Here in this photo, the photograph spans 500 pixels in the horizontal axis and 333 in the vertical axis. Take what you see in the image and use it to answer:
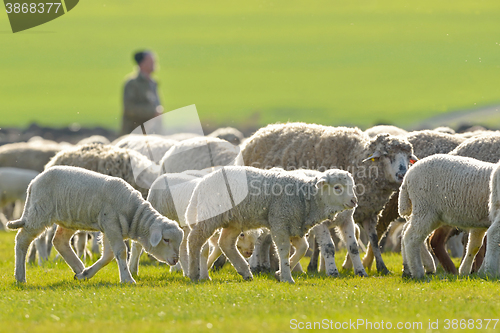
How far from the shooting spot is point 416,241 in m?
7.91

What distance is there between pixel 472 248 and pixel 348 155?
8.12 feet

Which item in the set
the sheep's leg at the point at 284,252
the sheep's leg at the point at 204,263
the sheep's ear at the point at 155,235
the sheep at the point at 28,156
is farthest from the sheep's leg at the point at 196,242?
the sheep at the point at 28,156

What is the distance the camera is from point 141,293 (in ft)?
22.3

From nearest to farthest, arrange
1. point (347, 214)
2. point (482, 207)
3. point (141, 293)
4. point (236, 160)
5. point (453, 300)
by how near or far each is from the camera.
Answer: point (453, 300)
point (141, 293)
point (482, 207)
point (347, 214)
point (236, 160)

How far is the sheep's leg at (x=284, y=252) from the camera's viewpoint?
7.81 metres

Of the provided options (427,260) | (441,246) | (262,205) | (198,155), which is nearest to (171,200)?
(262,205)

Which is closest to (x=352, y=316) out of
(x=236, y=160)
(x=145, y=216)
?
(x=145, y=216)

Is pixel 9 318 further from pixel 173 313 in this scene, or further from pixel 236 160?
pixel 236 160

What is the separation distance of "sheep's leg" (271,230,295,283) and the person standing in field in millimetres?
10792

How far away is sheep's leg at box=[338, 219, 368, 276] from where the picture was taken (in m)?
8.84

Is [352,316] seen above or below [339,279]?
above

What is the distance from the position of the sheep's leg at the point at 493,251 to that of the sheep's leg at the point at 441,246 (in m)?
1.67

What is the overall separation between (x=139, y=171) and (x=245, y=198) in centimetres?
369

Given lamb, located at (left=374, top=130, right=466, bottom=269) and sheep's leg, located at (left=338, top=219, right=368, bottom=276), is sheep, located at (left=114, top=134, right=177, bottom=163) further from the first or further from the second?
sheep's leg, located at (left=338, top=219, right=368, bottom=276)
